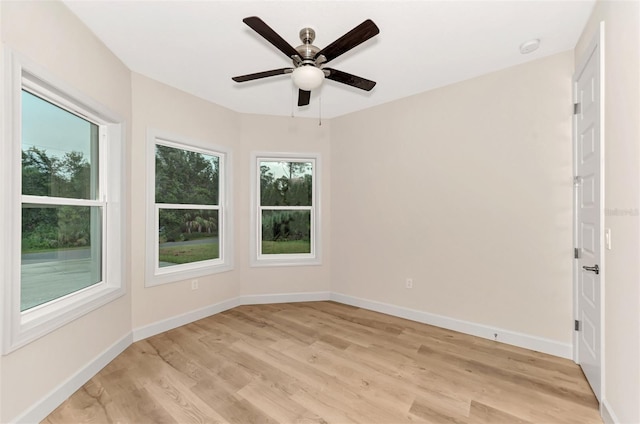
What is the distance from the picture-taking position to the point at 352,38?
5.87 feet

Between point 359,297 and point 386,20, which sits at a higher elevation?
point 386,20

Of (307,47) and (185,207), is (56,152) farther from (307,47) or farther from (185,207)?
(307,47)

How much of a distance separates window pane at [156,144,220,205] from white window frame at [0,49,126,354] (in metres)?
0.59

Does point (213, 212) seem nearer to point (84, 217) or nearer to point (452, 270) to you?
point (84, 217)

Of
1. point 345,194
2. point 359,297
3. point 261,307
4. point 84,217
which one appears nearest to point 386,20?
point 345,194

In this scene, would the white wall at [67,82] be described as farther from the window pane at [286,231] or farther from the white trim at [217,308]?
the window pane at [286,231]

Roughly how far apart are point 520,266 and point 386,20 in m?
2.55

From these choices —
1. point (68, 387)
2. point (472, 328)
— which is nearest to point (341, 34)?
point (472, 328)

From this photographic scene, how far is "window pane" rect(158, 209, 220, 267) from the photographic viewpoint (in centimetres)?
337

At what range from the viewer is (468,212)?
3102 mm

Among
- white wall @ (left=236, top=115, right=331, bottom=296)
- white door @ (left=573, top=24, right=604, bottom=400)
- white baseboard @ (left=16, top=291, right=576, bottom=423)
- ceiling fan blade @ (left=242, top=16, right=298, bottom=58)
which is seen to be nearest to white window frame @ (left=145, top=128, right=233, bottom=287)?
white wall @ (left=236, top=115, right=331, bottom=296)

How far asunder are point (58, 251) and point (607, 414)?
392cm

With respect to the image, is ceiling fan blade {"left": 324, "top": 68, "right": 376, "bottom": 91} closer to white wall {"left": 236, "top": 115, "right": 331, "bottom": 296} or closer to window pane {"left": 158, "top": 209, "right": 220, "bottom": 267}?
white wall {"left": 236, "top": 115, "right": 331, "bottom": 296}

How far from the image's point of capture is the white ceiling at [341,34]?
6.61 ft
